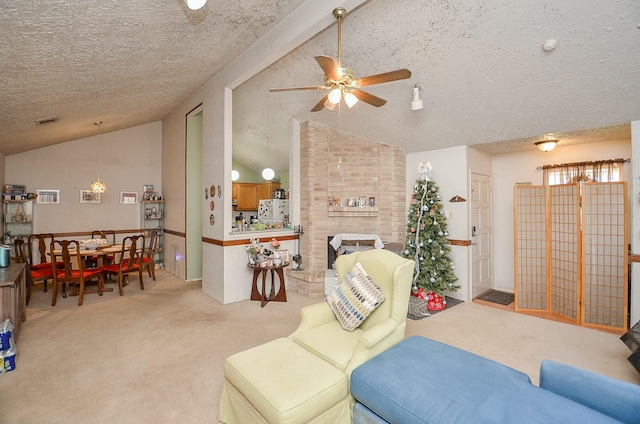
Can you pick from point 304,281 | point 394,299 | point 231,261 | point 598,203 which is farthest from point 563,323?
point 231,261

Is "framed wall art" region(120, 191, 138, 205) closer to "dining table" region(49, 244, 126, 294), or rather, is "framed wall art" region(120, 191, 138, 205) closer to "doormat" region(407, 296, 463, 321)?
"dining table" region(49, 244, 126, 294)

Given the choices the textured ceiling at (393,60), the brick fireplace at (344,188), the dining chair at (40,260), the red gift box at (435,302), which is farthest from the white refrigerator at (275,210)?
the dining chair at (40,260)

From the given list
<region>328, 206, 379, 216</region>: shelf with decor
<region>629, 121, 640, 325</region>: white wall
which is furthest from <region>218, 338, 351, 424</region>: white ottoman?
<region>629, 121, 640, 325</region>: white wall

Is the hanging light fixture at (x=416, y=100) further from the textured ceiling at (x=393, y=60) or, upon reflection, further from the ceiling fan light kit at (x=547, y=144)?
the ceiling fan light kit at (x=547, y=144)

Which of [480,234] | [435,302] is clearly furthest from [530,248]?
[435,302]

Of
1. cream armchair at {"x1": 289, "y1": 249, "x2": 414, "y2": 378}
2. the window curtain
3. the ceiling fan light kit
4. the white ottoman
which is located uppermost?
the ceiling fan light kit

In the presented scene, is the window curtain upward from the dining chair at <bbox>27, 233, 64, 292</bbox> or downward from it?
upward

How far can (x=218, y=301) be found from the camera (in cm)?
464

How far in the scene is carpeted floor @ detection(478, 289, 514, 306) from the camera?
484cm

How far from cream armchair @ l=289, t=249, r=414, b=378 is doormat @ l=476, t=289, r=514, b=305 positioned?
3.26m

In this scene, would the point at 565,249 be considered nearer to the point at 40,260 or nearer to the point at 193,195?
the point at 193,195

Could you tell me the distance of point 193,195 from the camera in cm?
594

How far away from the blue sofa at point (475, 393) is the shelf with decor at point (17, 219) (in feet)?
22.7

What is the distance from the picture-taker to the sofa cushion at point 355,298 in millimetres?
2363
